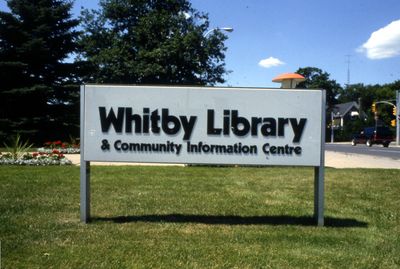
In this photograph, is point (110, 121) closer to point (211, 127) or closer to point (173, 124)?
point (173, 124)

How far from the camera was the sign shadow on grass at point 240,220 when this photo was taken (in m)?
6.37

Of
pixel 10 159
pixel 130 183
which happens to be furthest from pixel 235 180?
pixel 10 159

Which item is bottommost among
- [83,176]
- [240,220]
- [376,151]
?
[376,151]

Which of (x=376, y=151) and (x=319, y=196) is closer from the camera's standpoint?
(x=319, y=196)

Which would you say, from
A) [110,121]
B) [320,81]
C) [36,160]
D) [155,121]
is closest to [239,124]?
[155,121]

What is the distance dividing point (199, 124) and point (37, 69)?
2887 centimetres

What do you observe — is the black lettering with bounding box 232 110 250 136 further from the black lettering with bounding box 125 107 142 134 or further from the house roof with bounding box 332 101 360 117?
the house roof with bounding box 332 101 360 117

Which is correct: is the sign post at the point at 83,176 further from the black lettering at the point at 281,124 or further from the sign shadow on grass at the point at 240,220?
the black lettering at the point at 281,124

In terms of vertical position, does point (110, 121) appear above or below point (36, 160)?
above

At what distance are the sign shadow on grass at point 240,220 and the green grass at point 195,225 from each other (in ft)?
0.05

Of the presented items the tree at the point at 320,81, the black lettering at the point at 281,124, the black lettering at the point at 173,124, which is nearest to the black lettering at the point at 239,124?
the black lettering at the point at 281,124

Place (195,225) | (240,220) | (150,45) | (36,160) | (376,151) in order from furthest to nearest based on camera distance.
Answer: (150,45) → (376,151) → (36,160) → (240,220) → (195,225)

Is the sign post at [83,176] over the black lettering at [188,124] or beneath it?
beneath

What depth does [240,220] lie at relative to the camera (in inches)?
258
